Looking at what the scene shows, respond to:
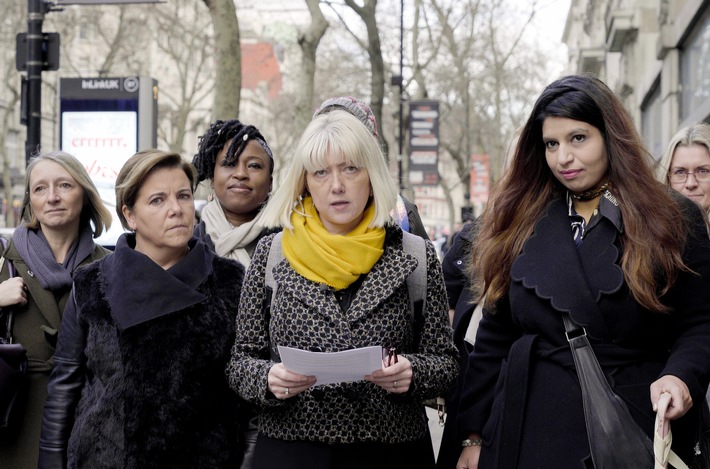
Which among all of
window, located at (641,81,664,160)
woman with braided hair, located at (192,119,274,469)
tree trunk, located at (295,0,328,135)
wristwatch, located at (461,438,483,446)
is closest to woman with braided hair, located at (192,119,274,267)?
woman with braided hair, located at (192,119,274,469)

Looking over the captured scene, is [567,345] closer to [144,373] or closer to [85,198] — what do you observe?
[144,373]

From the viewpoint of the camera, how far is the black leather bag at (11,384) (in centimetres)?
427

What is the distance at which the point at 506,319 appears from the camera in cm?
371

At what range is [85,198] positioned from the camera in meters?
4.90

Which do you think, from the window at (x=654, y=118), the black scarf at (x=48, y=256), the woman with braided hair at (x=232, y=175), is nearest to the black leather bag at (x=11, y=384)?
the black scarf at (x=48, y=256)

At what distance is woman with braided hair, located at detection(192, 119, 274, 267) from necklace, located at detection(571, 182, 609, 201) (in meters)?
2.00

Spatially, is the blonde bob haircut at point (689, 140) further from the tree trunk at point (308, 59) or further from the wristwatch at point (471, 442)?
the tree trunk at point (308, 59)

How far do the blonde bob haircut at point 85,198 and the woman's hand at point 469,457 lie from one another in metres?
2.19

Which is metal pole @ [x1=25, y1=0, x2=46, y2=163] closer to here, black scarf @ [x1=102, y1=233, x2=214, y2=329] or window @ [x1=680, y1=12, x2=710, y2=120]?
black scarf @ [x1=102, y1=233, x2=214, y2=329]

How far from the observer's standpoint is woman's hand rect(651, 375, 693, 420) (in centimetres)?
308

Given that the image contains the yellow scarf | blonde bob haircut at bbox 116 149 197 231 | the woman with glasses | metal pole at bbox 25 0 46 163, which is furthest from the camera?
metal pole at bbox 25 0 46 163

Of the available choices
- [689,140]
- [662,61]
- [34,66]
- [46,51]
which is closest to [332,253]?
Result: [689,140]

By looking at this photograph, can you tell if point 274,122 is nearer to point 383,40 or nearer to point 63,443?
point 383,40

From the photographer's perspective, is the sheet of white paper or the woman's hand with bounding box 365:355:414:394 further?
the woman's hand with bounding box 365:355:414:394
